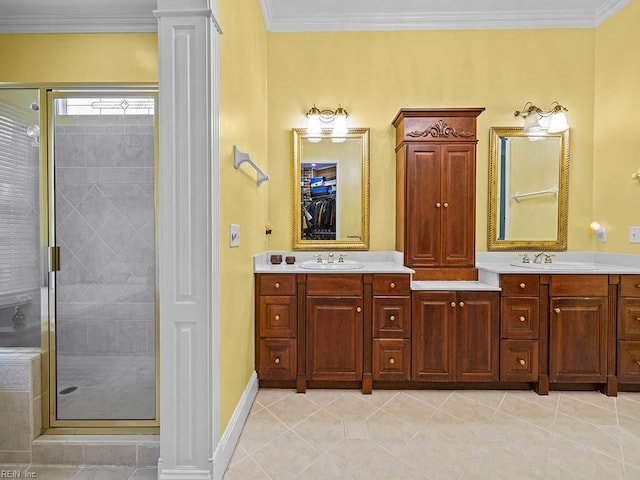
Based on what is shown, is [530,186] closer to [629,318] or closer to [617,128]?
[617,128]

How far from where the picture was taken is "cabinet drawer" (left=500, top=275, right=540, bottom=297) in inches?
102

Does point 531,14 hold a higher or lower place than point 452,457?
higher

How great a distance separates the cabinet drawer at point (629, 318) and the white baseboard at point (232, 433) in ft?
8.62

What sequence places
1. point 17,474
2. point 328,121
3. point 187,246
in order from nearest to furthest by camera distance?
point 187,246 < point 17,474 < point 328,121

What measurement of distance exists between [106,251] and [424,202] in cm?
246

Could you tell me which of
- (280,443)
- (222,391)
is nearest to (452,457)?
(280,443)

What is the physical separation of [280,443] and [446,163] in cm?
229

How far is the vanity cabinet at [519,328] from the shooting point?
2570 mm

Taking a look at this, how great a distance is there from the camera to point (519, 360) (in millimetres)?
2576

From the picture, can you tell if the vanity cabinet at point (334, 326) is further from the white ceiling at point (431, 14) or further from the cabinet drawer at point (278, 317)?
the white ceiling at point (431, 14)

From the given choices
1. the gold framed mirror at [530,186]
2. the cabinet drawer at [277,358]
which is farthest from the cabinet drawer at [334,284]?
the gold framed mirror at [530,186]

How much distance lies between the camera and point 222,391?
5.77 ft

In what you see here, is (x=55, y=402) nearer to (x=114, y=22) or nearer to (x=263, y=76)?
(x=114, y=22)

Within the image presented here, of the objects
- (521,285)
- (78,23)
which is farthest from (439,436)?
(78,23)
